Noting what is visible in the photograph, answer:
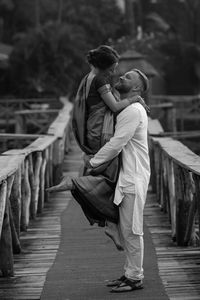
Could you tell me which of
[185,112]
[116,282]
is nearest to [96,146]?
[116,282]

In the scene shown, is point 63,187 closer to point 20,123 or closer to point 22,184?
point 22,184

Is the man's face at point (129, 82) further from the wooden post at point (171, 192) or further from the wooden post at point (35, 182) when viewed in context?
the wooden post at point (35, 182)

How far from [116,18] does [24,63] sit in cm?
1171

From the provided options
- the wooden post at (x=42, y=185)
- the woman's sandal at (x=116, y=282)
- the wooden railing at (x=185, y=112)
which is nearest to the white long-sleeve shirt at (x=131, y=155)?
the woman's sandal at (x=116, y=282)

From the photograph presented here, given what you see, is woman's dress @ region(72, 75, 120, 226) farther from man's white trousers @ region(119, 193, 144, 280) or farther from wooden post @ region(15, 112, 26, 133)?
wooden post @ region(15, 112, 26, 133)

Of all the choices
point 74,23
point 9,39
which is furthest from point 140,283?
point 9,39

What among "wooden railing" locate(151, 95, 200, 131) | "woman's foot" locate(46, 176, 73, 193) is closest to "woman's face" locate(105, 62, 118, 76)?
"woman's foot" locate(46, 176, 73, 193)

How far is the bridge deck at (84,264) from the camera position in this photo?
635 centimetres

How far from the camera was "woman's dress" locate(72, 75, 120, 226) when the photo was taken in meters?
6.18

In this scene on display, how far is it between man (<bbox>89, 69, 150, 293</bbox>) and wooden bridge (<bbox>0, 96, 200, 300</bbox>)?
334 mm

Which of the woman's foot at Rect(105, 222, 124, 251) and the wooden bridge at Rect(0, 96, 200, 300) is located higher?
the woman's foot at Rect(105, 222, 124, 251)

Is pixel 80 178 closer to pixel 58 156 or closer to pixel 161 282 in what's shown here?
pixel 161 282

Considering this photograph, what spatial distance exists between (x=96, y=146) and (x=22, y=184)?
3.13 meters

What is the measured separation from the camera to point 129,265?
20.4 feet
